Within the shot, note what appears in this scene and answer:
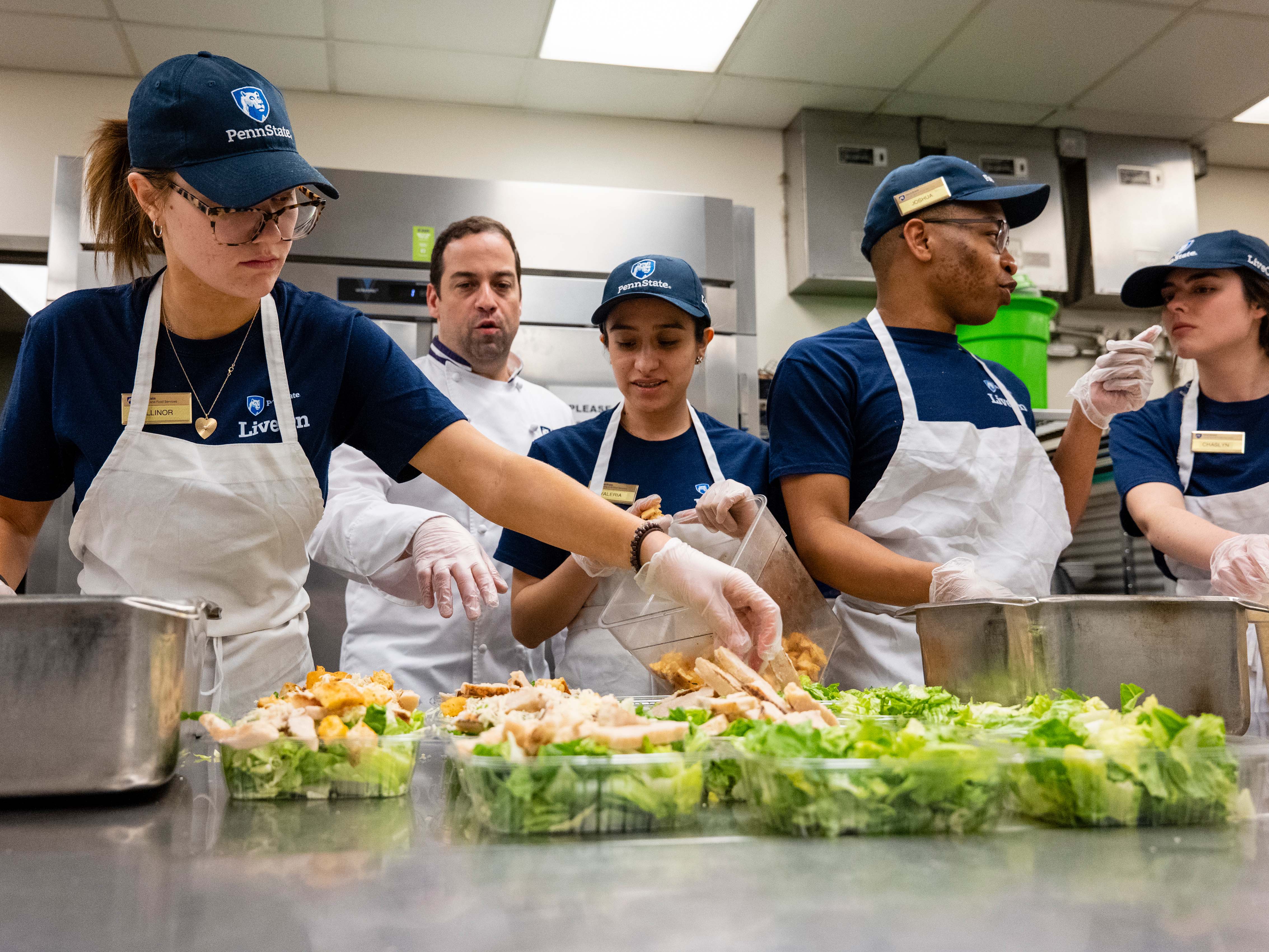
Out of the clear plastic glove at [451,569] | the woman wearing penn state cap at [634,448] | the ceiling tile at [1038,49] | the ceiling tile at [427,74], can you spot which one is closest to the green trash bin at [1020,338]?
the ceiling tile at [1038,49]

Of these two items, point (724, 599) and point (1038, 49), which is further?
point (1038, 49)

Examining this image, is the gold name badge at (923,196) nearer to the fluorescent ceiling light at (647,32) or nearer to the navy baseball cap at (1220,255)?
the navy baseball cap at (1220,255)

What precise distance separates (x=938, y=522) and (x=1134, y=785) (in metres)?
1.12

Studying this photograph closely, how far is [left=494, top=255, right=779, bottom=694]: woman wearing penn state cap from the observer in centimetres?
197

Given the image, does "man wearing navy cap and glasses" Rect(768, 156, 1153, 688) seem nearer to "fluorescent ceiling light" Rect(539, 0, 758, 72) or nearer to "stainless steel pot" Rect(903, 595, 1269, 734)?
"stainless steel pot" Rect(903, 595, 1269, 734)

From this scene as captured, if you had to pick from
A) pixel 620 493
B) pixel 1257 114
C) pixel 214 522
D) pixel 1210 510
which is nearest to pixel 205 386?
pixel 214 522

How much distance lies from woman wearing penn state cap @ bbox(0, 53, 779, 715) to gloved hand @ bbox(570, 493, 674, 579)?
0.05 m

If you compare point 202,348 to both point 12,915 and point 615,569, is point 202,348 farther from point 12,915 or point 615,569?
point 12,915

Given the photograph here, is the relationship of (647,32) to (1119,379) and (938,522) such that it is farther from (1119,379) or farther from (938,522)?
(938,522)

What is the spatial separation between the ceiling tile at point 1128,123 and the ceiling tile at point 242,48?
3.04m

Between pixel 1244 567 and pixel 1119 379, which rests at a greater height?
pixel 1119 379

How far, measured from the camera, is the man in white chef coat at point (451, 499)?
2.06 metres

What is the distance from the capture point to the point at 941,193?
6.51 ft

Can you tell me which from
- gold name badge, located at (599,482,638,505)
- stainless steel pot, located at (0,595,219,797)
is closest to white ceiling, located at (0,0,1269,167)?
gold name badge, located at (599,482,638,505)
